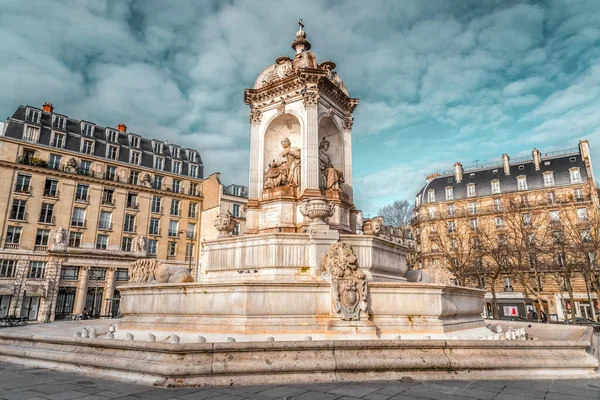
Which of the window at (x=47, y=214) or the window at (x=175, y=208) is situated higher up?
the window at (x=175, y=208)

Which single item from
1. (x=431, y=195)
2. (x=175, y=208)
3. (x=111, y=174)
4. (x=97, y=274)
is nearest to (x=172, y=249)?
(x=175, y=208)

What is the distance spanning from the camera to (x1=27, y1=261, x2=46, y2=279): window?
39.2 metres

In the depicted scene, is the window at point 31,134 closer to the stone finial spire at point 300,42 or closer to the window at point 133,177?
the window at point 133,177

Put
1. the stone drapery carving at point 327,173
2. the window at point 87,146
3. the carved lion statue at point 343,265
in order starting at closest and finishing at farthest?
the carved lion statue at point 343,265 < the stone drapery carving at point 327,173 < the window at point 87,146

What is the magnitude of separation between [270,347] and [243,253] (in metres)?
6.57

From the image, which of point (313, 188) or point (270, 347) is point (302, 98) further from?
point (270, 347)

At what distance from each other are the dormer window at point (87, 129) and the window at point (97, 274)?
17485 mm

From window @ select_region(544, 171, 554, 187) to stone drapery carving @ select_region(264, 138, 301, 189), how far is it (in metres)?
47.6

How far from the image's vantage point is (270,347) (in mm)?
5590

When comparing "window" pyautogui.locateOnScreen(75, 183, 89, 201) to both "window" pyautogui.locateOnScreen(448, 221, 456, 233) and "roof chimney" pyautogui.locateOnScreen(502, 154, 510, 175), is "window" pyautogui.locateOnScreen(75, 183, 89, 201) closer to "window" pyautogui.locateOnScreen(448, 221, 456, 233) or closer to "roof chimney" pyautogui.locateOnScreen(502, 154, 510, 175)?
"window" pyautogui.locateOnScreen(448, 221, 456, 233)

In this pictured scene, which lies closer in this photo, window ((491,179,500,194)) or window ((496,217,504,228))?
window ((496,217,504,228))

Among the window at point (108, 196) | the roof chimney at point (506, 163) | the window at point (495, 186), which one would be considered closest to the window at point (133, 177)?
the window at point (108, 196)

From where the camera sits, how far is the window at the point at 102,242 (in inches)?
1747

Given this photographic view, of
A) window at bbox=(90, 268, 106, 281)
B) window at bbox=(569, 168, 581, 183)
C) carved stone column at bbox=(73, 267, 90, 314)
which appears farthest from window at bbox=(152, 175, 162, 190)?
window at bbox=(569, 168, 581, 183)
